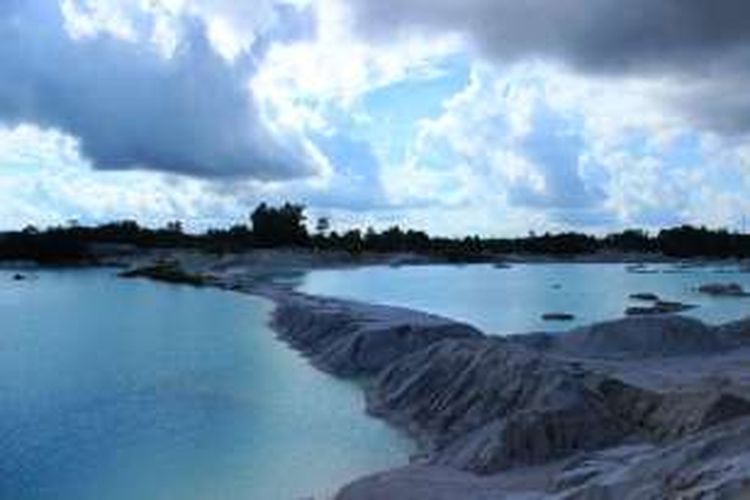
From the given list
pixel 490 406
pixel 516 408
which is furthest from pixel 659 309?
pixel 516 408

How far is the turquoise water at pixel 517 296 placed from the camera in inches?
3848

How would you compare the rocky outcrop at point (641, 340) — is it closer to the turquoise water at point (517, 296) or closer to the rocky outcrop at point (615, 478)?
the rocky outcrop at point (615, 478)

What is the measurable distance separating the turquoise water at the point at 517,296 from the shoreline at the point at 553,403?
85.4 ft

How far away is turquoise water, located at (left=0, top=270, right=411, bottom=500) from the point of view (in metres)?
32.8

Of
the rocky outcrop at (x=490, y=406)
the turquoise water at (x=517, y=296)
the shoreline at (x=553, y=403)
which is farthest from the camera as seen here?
the turquoise water at (x=517, y=296)

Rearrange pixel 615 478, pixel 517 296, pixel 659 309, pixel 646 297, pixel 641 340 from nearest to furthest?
pixel 615 478
pixel 641 340
pixel 659 309
pixel 646 297
pixel 517 296

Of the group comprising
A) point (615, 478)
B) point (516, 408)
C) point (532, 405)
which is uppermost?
point (615, 478)

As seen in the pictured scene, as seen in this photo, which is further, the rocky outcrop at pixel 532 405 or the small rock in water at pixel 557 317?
the small rock in water at pixel 557 317

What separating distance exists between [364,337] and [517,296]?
236 feet

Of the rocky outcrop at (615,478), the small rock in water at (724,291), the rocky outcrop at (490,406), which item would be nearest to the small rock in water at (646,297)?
the small rock in water at (724,291)

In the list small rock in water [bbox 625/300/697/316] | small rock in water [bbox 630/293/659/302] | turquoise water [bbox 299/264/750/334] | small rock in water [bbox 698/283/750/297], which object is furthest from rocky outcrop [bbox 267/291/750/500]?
small rock in water [bbox 698/283/750/297]

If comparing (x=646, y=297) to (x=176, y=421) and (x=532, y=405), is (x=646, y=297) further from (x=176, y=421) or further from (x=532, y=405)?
(x=532, y=405)

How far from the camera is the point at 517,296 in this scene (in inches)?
5133

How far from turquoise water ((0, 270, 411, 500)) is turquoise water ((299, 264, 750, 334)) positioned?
23.3 metres
